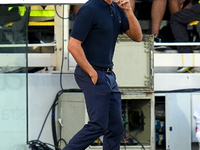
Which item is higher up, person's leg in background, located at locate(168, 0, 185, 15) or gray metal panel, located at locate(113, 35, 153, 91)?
person's leg in background, located at locate(168, 0, 185, 15)

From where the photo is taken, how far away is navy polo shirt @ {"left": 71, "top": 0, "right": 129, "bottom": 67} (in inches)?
150

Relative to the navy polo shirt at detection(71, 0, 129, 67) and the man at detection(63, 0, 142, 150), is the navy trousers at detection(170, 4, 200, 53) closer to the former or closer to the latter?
the man at detection(63, 0, 142, 150)

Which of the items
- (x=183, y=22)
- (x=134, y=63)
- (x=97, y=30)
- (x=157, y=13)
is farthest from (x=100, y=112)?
(x=157, y=13)

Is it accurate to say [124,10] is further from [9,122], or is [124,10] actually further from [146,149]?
[146,149]

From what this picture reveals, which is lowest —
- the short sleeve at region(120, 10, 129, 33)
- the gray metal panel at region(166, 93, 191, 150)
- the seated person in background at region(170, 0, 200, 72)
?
the gray metal panel at region(166, 93, 191, 150)

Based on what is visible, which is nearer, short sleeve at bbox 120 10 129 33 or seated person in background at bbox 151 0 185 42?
short sleeve at bbox 120 10 129 33

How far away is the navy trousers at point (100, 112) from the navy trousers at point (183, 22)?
2928 millimetres

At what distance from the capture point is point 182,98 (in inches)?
221

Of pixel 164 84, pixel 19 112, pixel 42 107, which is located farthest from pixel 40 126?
pixel 164 84


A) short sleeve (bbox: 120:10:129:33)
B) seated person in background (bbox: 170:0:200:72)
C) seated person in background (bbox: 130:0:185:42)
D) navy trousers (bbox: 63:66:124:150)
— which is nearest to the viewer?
navy trousers (bbox: 63:66:124:150)

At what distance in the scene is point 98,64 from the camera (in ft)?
12.9

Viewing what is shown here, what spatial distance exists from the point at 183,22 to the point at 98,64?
10.1 feet

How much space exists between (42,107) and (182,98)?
6.07 ft

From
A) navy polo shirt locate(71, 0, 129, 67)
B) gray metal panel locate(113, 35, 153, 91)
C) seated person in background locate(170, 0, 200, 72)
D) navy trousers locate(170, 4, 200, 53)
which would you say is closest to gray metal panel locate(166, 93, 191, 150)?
gray metal panel locate(113, 35, 153, 91)
